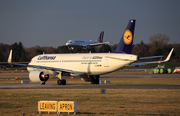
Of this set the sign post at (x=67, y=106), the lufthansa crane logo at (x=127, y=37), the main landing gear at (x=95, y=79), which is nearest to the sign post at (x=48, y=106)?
the sign post at (x=67, y=106)

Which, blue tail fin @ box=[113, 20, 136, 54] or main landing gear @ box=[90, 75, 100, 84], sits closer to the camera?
blue tail fin @ box=[113, 20, 136, 54]

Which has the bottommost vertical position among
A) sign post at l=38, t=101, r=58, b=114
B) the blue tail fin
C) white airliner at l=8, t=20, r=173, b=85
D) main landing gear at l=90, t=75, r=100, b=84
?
sign post at l=38, t=101, r=58, b=114

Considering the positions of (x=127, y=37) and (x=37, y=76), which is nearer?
(x=127, y=37)

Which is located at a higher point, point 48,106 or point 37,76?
point 37,76

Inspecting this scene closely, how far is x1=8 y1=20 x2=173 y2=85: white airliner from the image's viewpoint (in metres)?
36.5

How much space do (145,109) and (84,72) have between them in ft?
74.0

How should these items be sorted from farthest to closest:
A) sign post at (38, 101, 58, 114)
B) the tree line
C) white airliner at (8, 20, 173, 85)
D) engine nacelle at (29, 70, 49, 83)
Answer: the tree line, engine nacelle at (29, 70, 49, 83), white airliner at (8, 20, 173, 85), sign post at (38, 101, 58, 114)

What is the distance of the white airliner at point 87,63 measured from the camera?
36469 mm

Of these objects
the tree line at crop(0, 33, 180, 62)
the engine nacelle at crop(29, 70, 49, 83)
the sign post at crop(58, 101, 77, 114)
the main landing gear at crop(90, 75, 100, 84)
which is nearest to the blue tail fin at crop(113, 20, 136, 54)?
the main landing gear at crop(90, 75, 100, 84)

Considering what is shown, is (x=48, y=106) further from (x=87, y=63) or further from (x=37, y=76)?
(x=87, y=63)

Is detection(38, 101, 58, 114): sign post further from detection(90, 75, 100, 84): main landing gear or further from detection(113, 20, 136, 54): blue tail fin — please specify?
detection(90, 75, 100, 84): main landing gear

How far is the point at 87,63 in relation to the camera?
39.1 metres

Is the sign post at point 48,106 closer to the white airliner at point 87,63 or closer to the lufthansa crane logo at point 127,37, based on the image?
the white airliner at point 87,63

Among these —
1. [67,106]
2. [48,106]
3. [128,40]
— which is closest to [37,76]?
[128,40]
